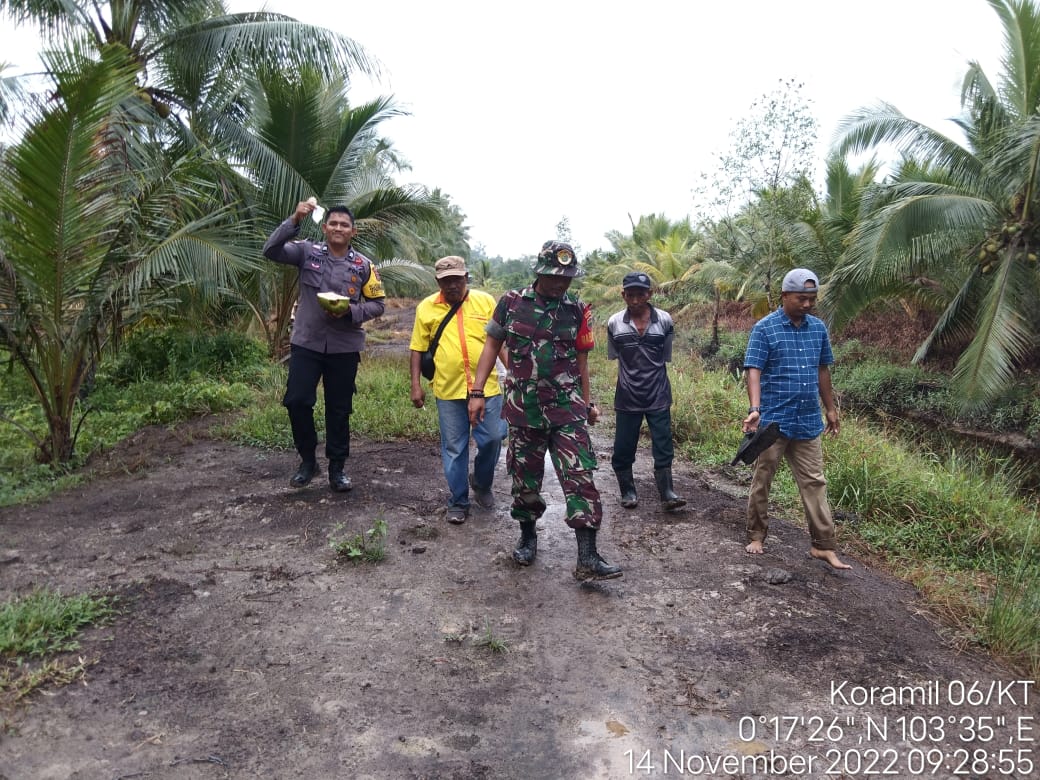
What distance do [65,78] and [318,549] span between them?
11.8 feet

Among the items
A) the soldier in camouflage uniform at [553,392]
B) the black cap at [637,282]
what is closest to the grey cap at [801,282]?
the black cap at [637,282]

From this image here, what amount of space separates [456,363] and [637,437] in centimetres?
158

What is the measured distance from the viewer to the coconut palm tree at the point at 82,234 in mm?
4762

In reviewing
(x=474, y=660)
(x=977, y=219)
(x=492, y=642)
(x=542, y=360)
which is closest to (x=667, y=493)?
(x=542, y=360)

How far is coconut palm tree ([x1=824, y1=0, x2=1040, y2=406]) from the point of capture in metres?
9.48

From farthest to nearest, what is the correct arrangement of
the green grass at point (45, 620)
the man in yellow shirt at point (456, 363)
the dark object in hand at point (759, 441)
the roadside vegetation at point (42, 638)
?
the man in yellow shirt at point (456, 363), the dark object in hand at point (759, 441), the green grass at point (45, 620), the roadside vegetation at point (42, 638)

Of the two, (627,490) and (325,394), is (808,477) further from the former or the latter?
(325,394)

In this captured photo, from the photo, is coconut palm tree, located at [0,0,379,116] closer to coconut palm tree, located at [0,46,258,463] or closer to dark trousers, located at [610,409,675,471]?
coconut palm tree, located at [0,46,258,463]

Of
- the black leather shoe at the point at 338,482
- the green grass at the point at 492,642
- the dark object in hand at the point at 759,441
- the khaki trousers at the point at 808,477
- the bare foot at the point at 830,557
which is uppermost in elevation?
the dark object in hand at the point at 759,441

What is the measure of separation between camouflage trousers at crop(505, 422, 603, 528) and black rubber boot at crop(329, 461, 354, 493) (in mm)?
1652

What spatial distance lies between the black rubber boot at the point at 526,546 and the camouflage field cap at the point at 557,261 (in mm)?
1424

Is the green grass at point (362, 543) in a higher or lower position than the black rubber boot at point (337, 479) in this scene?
lower

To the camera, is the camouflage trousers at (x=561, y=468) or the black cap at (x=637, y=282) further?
the black cap at (x=637, y=282)

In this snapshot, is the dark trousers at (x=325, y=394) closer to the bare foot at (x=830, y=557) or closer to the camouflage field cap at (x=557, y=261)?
the camouflage field cap at (x=557, y=261)
